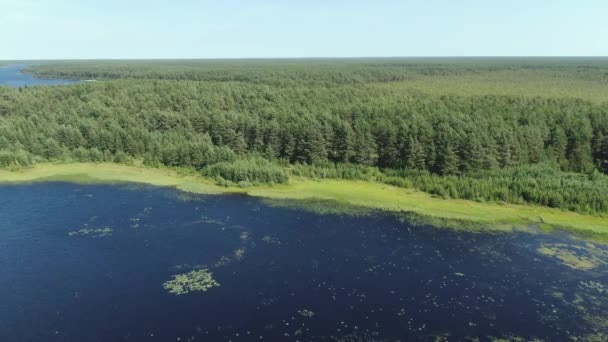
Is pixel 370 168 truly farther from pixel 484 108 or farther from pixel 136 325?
pixel 136 325

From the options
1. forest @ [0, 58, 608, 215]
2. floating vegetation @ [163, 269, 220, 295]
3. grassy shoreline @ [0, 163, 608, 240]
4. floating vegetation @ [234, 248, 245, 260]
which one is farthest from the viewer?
forest @ [0, 58, 608, 215]

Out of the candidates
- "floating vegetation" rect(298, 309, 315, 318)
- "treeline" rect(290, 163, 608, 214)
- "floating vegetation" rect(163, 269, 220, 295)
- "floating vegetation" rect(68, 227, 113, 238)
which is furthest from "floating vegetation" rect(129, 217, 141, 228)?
"treeline" rect(290, 163, 608, 214)

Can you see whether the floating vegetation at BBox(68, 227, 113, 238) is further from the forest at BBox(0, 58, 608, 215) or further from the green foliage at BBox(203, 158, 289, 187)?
the forest at BBox(0, 58, 608, 215)

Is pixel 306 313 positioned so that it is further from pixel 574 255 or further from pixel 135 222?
pixel 574 255

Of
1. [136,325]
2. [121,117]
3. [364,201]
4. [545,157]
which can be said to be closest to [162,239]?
[136,325]

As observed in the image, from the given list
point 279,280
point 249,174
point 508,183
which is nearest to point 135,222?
point 249,174
